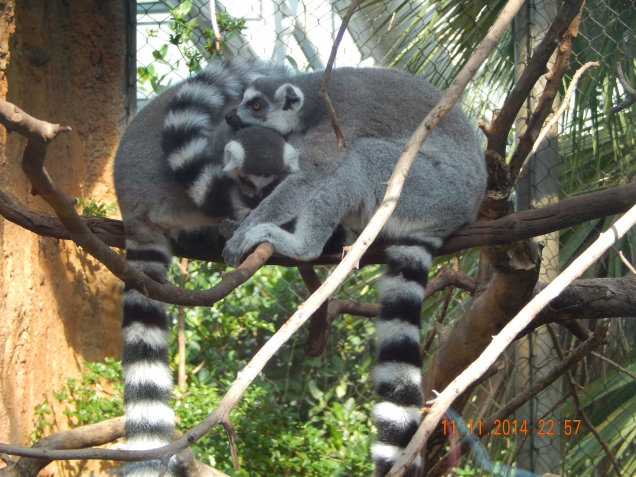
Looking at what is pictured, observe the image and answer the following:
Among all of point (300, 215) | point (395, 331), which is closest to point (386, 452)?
point (395, 331)

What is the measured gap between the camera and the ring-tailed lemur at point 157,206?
2.80 m

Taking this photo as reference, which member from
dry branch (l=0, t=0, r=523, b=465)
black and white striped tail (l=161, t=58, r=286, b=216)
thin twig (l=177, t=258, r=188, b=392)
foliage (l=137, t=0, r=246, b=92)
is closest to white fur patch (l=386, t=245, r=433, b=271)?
black and white striped tail (l=161, t=58, r=286, b=216)

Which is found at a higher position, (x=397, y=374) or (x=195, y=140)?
(x=195, y=140)

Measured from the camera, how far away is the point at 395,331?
2.69 m

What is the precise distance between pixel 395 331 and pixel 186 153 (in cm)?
126

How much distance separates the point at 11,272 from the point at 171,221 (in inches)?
49.7

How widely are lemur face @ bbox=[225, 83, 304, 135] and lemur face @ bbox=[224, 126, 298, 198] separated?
0.34m

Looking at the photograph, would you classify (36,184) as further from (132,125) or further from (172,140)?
(132,125)

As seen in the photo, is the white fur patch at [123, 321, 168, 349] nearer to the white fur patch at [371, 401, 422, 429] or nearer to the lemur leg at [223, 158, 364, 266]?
the lemur leg at [223, 158, 364, 266]

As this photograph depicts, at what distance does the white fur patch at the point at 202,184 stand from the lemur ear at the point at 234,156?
22cm

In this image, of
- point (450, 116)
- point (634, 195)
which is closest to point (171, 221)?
point (450, 116)

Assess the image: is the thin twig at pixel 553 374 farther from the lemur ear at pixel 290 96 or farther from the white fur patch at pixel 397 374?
the lemur ear at pixel 290 96

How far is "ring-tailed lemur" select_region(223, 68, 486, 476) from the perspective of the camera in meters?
2.60

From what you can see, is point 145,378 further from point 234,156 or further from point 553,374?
point 553,374
